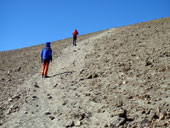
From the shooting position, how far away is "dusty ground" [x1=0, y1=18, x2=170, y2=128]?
529 cm

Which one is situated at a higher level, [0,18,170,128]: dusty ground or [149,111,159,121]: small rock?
[0,18,170,128]: dusty ground

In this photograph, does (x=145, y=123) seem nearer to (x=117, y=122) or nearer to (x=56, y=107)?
(x=117, y=122)

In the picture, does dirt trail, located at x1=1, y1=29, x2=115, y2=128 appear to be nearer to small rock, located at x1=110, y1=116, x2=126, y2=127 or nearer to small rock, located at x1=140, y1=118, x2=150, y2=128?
small rock, located at x1=110, y1=116, x2=126, y2=127

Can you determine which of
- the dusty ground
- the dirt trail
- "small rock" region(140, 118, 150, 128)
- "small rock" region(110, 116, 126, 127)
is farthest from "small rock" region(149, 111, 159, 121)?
the dirt trail

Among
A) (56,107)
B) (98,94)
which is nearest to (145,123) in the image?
(98,94)

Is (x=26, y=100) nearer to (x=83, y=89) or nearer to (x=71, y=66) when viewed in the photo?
(x=83, y=89)

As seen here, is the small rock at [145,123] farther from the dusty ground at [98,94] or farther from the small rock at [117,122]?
the small rock at [117,122]

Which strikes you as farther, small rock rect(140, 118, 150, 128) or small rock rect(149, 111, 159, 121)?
small rock rect(149, 111, 159, 121)

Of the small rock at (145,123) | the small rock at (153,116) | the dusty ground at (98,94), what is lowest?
the small rock at (145,123)

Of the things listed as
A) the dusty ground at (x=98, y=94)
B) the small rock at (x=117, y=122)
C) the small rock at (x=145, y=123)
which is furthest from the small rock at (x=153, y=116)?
the small rock at (x=117, y=122)

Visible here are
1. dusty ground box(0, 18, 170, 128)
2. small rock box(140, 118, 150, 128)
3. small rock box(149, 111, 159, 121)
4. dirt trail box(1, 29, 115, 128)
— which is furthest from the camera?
dirt trail box(1, 29, 115, 128)

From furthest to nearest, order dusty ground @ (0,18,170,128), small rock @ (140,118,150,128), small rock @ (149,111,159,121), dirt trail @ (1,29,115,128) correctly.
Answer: dirt trail @ (1,29,115,128) < dusty ground @ (0,18,170,128) < small rock @ (149,111,159,121) < small rock @ (140,118,150,128)

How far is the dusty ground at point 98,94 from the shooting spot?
529 centimetres

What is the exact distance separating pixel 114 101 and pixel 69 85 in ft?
9.17
